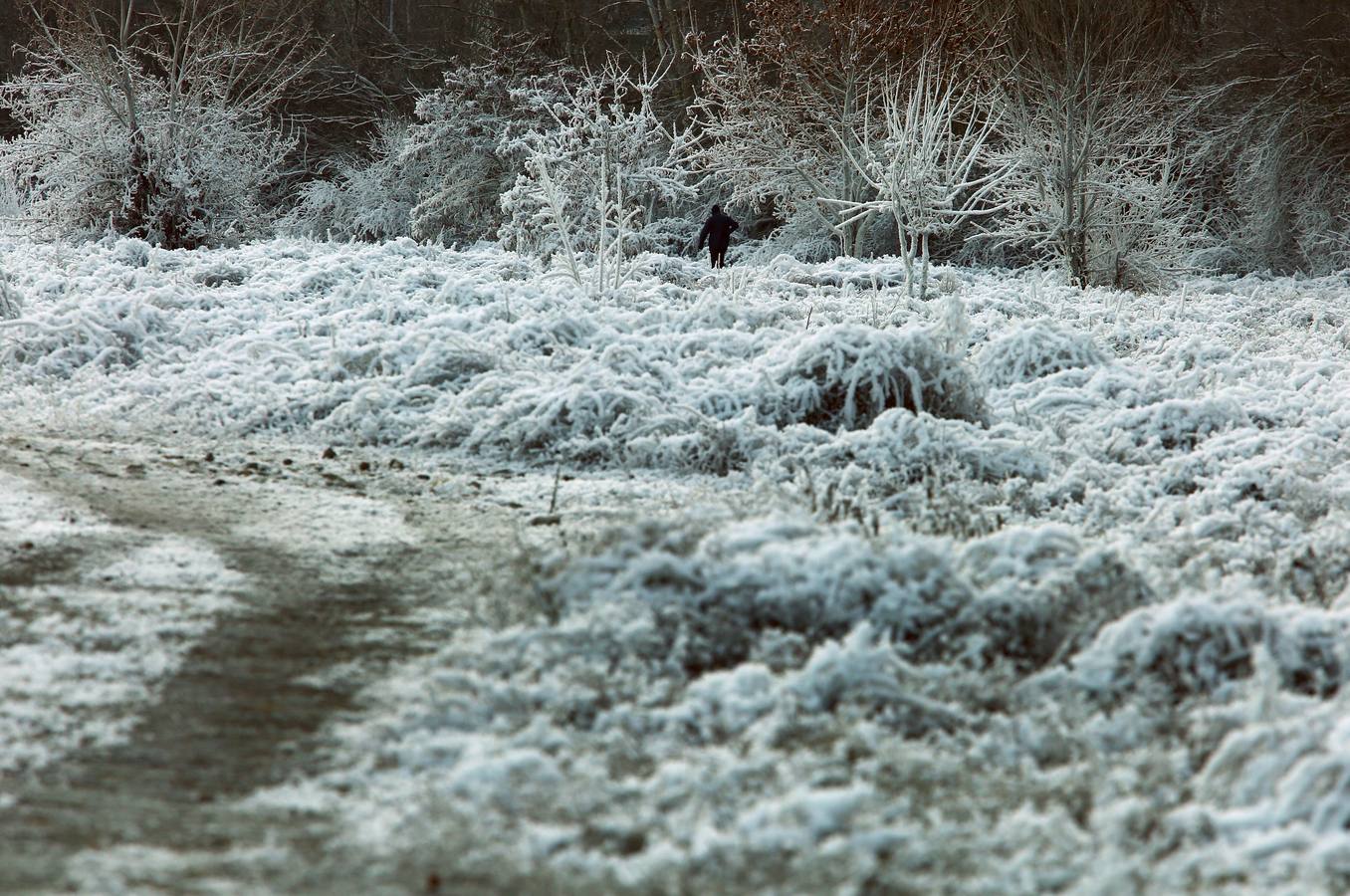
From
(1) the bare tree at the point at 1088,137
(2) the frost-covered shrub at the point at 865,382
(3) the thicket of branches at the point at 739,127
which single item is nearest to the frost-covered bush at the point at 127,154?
(3) the thicket of branches at the point at 739,127

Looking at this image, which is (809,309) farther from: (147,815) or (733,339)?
(147,815)

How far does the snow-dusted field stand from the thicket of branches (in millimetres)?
3781

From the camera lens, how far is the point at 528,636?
3.44m

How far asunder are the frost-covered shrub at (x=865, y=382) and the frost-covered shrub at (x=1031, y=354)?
124 cm

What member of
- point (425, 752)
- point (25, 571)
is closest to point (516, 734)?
point (425, 752)

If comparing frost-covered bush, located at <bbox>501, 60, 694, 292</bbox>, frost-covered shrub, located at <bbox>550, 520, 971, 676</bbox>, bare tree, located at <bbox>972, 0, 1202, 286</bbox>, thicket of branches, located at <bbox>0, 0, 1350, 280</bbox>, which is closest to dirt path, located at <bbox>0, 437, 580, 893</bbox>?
frost-covered shrub, located at <bbox>550, 520, 971, 676</bbox>

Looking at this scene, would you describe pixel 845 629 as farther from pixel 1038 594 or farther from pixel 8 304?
pixel 8 304

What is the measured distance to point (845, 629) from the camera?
3623 millimetres

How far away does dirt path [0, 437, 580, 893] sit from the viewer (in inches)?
100

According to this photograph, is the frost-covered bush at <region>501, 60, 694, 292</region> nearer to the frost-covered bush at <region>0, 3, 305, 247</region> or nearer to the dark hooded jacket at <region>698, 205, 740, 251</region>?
the dark hooded jacket at <region>698, 205, 740, 251</region>

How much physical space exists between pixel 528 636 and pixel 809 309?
6909mm

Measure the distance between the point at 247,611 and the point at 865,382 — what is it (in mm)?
4260

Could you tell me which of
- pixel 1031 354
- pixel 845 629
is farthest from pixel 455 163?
pixel 845 629

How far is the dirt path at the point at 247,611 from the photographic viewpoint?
254 cm
